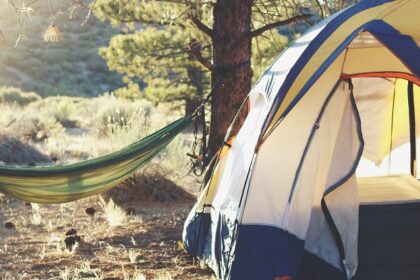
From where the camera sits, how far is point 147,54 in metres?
11.4

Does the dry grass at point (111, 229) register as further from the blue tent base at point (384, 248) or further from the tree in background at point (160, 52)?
the tree in background at point (160, 52)

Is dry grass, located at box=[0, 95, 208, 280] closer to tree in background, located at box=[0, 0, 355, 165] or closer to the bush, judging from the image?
tree in background, located at box=[0, 0, 355, 165]

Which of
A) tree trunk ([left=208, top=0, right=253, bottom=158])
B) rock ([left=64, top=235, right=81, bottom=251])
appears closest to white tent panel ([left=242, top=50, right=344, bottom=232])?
tree trunk ([left=208, top=0, right=253, bottom=158])

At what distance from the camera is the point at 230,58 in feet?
18.3

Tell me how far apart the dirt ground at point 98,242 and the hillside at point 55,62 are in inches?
764

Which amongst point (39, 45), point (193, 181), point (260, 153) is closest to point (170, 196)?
point (193, 181)

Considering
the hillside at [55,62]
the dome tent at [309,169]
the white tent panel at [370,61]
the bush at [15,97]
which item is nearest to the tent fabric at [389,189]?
the dome tent at [309,169]

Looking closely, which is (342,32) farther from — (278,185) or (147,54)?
(147,54)

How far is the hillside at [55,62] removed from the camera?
2733cm

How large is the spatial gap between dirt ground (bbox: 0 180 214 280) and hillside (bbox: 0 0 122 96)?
764 inches

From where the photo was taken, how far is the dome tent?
3.98 metres

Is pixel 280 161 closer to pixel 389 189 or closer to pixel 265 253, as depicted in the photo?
pixel 265 253

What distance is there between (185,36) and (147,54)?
745mm

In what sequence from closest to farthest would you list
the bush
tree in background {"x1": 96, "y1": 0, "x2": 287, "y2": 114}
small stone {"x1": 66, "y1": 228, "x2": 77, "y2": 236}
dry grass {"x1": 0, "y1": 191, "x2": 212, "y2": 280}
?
dry grass {"x1": 0, "y1": 191, "x2": 212, "y2": 280} < small stone {"x1": 66, "y1": 228, "x2": 77, "y2": 236} < tree in background {"x1": 96, "y1": 0, "x2": 287, "y2": 114} < the bush
